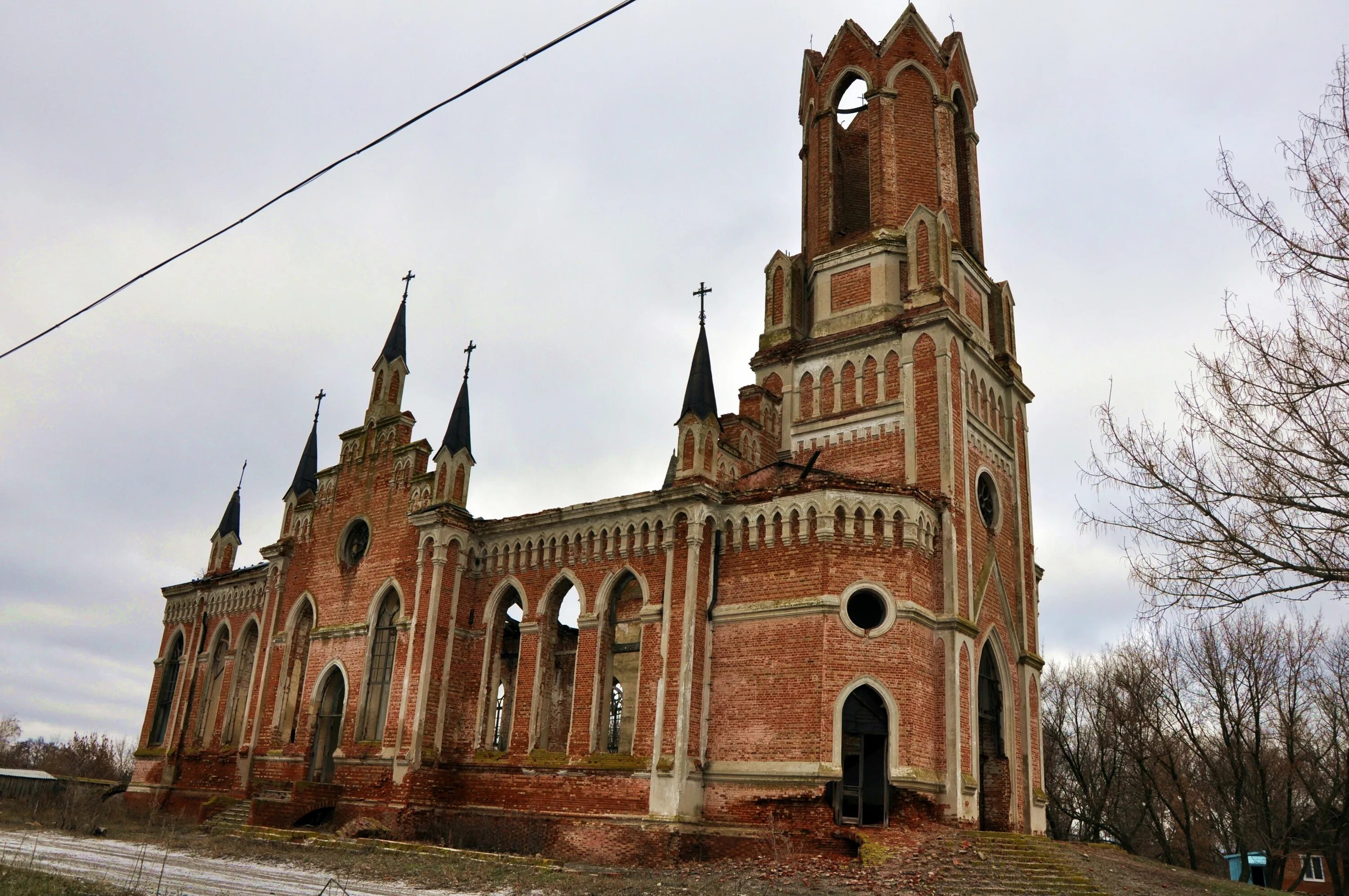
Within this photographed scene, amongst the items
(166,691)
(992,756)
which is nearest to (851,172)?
(992,756)

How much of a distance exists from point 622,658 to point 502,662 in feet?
16.3

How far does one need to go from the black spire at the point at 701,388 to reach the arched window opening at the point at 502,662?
6.30 metres

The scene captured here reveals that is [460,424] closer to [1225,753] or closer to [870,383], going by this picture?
[870,383]

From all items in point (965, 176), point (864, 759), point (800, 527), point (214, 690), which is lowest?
point (864, 759)

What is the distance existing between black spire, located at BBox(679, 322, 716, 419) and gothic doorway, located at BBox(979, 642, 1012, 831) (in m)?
7.78

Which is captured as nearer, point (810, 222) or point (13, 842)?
point (13, 842)

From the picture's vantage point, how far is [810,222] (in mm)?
26109

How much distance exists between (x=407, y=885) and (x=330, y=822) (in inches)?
359

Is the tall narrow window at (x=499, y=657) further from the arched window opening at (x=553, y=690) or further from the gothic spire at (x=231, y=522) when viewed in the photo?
the gothic spire at (x=231, y=522)

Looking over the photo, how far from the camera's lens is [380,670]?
24.4m

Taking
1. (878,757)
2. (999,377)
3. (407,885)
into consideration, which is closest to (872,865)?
(878,757)

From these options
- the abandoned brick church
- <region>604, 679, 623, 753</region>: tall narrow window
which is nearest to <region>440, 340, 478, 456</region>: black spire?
the abandoned brick church

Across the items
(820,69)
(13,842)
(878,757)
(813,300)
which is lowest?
(13,842)

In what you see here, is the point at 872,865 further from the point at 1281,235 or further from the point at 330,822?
the point at 330,822
